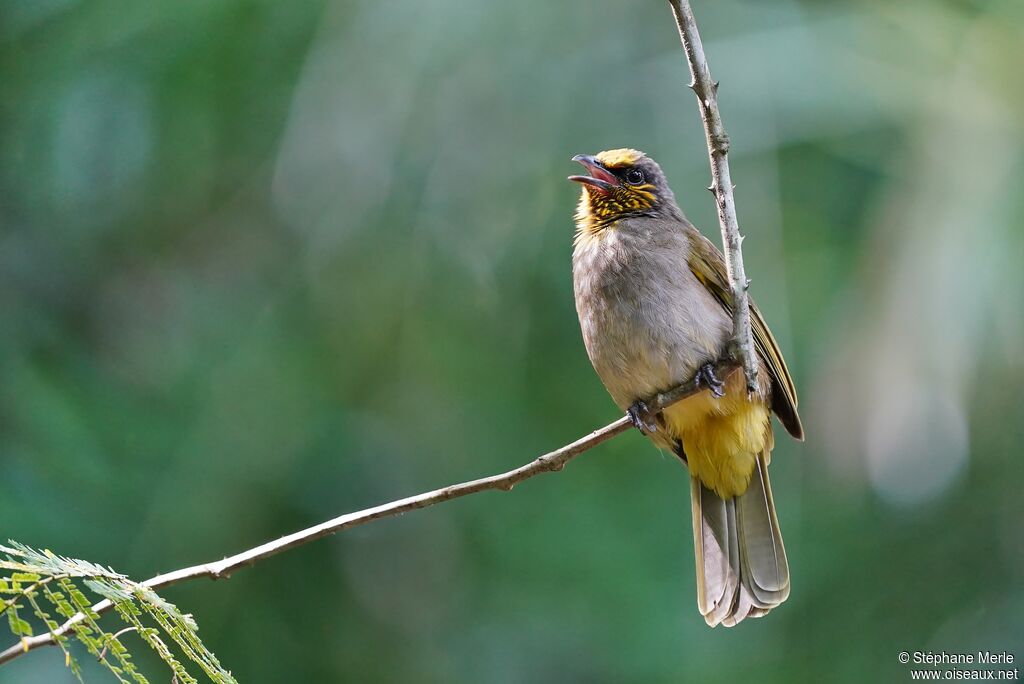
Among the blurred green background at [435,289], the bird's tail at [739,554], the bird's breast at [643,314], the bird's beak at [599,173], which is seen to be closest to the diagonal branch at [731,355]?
the bird's breast at [643,314]

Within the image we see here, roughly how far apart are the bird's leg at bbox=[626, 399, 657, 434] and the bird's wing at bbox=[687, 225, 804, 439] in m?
0.52

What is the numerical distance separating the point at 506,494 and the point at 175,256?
3337mm

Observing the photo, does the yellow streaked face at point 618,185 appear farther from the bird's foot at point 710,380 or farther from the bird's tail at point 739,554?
the bird's tail at point 739,554

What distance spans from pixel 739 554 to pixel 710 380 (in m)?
1.02

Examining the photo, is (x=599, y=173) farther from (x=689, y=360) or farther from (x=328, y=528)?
(x=328, y=528)

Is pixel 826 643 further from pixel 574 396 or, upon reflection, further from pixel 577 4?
pixel 577 4

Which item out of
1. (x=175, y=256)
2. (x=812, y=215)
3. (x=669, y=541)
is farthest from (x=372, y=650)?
(x=812, y=215)

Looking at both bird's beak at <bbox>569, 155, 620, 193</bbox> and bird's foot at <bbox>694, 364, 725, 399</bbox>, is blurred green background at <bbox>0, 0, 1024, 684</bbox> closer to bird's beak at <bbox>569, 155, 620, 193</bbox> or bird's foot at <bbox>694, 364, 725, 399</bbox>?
bird's beak at <bbox>569, 155, 620, 193</bbox>

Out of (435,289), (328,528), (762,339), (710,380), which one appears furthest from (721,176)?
(435,289)

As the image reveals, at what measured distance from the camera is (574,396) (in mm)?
9258

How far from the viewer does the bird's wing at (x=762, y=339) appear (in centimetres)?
469

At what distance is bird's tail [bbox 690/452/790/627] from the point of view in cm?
480

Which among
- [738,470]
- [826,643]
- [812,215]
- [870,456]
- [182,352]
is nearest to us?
[738,470]

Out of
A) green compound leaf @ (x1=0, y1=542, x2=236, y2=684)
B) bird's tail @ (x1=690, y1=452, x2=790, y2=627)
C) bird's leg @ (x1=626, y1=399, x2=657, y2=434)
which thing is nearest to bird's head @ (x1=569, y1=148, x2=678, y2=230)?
bird's leg @ (x1=626, y1=399, x2=657, y2=434)
